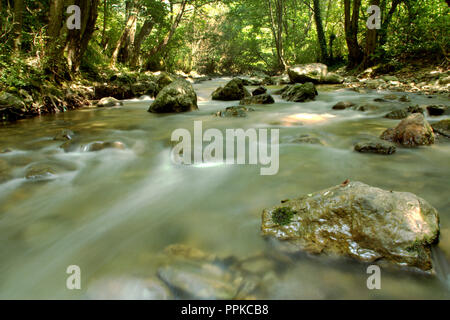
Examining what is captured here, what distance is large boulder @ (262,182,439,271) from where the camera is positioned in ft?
4.61

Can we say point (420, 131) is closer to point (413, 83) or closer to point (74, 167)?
point (74, 167)

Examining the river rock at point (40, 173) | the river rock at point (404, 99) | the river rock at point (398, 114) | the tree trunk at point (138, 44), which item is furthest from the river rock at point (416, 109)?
the tree trunk at point (138, 44)

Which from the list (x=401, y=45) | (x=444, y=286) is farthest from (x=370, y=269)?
(x=401, y=45)

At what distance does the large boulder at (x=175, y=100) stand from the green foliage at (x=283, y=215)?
5.08 m

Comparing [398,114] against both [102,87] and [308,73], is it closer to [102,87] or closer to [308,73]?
[308,73]

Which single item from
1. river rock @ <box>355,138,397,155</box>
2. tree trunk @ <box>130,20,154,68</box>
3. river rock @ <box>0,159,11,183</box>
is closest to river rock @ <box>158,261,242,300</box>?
river rock @ <box>0,159,11,183</box>

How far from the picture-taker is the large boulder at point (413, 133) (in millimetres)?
3326

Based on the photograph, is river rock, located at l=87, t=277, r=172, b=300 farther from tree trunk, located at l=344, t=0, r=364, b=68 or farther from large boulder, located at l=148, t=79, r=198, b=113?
tree trunk, located at l=344, t=0, r=364, b=68

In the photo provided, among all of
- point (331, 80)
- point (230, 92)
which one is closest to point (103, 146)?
point (230, 92)

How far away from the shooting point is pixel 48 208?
2230mm

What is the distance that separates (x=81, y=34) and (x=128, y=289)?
303 inches

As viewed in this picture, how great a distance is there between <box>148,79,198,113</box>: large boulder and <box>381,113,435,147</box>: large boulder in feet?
14.4

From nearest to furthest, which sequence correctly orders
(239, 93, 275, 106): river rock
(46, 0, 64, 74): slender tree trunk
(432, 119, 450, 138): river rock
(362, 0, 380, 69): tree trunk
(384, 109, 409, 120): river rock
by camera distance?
(432, 119, 450, 138): river rock, (384, 109, 409, 120): river rock, (46, 0, 64, 74): slender tree trunk, (239, 93, 275, 106): river rock, (362, 0, 380, 69): tree trunk
